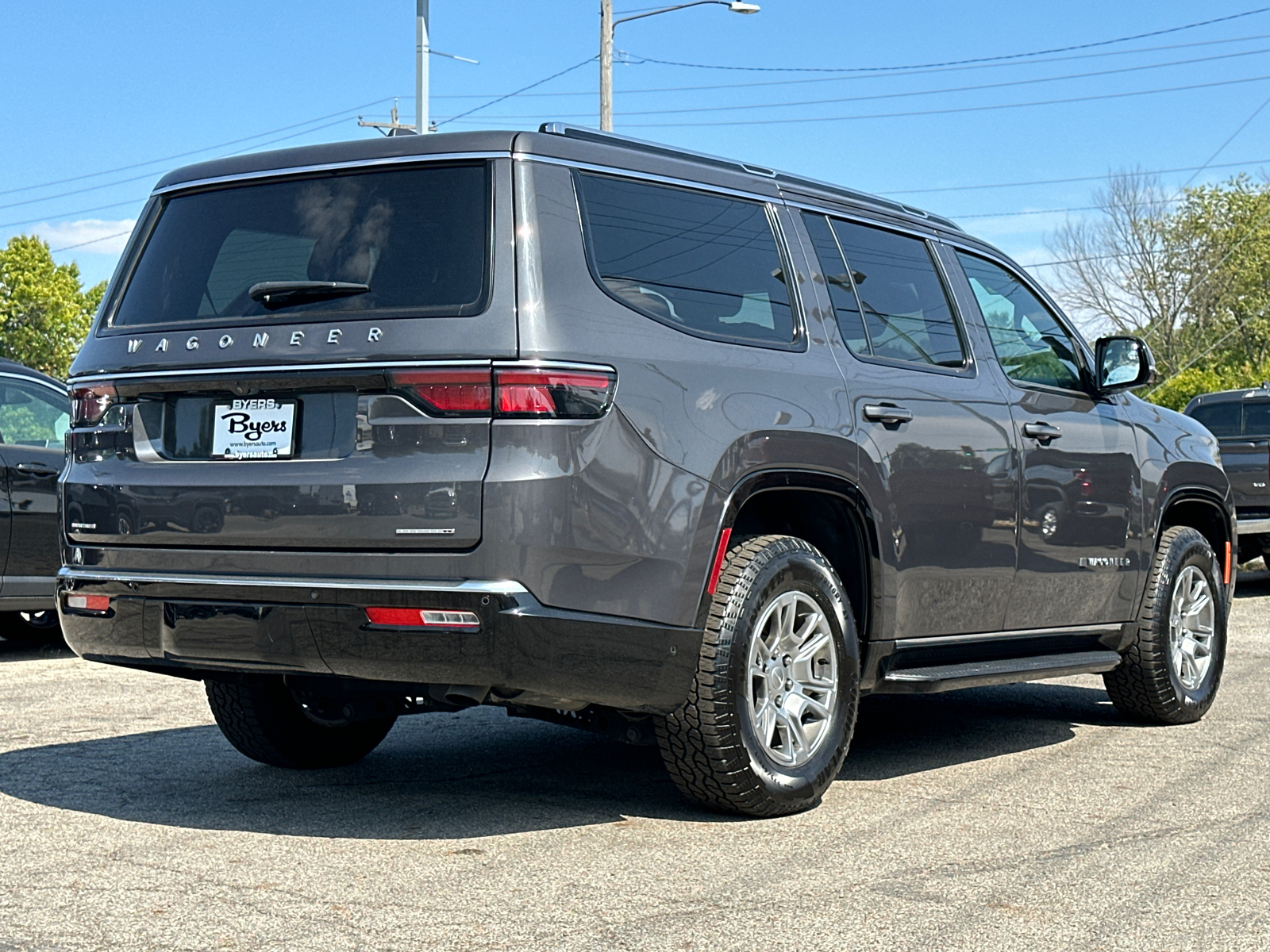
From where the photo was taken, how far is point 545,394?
4297 millimetres

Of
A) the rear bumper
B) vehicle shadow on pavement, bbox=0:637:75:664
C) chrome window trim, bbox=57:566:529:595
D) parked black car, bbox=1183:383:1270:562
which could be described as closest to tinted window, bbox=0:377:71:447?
vehicle shadow on pavement, bbox=0:637:75:664

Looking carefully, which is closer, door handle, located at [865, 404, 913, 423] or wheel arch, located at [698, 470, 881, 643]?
wheel arch, located at [698, 470, 881, 643]

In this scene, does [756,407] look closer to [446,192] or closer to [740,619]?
[740,619]

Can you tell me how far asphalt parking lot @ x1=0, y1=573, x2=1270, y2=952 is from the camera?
376 centimetres

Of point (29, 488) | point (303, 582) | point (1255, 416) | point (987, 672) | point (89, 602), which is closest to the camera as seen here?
point (303, 582)

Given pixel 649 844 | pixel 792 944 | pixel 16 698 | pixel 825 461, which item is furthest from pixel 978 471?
pixel 16 698

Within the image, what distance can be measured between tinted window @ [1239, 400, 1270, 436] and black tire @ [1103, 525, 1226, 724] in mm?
9378

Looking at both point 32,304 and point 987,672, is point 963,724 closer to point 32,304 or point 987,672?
point 987,672

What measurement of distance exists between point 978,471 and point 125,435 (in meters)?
2.98

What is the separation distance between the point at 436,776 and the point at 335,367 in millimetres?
1911

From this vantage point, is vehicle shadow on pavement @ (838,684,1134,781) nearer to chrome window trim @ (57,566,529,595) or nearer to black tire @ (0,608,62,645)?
chrome window trim @ (57,566,529,595)

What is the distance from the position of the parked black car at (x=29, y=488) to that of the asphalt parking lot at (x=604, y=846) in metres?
2.35

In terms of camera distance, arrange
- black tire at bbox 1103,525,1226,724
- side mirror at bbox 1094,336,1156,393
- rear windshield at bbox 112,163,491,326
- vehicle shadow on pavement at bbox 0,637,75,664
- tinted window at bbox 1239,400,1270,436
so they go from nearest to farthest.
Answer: rear windshield at bbox 112,163,491,326
side mirror at bbox 1094,336,1156,393
black tire at bbox 1103,525,1226,724
vehicle shadow on pavement at bbox 0,637,75,664
tinted window at bbox 1239,400,1270,436

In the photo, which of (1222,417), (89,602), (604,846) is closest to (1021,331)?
(604,846)
